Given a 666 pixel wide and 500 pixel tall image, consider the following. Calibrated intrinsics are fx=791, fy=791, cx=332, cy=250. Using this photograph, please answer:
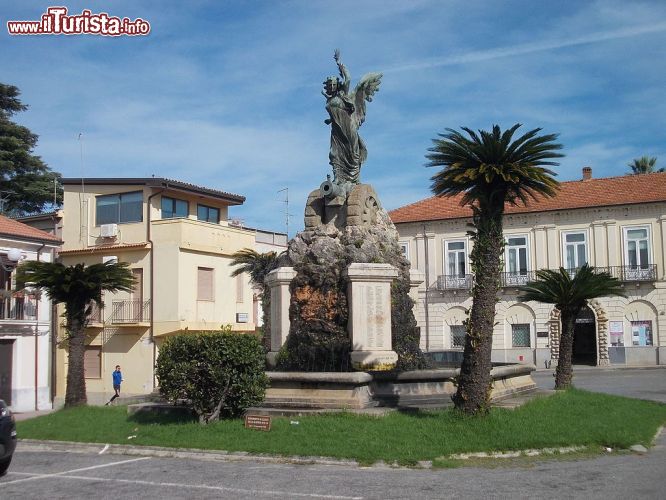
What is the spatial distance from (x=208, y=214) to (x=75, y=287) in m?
21.8

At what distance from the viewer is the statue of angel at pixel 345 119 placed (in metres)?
18.4

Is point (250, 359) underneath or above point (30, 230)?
underneath

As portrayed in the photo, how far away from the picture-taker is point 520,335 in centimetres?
4553

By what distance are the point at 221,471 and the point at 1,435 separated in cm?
328

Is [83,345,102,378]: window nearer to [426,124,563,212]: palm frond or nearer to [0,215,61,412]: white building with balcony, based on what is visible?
[0,215,61,412]: white building with balcony

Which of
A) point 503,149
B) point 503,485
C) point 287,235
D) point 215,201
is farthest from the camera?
point 287,235

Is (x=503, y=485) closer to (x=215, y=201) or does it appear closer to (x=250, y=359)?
(x=250, y=359)

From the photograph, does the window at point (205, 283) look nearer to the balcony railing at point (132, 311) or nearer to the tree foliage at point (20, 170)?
the balcony railing at point (132, 311)

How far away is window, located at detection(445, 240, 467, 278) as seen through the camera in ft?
157

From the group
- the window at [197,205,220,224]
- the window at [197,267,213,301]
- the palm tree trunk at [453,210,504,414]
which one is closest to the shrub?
the palm tree trunk at [453,210,504,414]

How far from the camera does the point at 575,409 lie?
15.0 metres

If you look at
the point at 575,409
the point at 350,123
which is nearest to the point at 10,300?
the point at 350,123

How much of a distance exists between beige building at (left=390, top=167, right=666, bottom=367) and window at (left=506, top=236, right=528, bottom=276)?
6 centimetres

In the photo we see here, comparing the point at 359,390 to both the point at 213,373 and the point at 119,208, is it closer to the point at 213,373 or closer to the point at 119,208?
the point at 213,373
